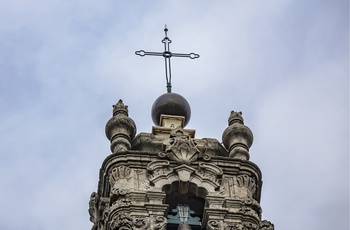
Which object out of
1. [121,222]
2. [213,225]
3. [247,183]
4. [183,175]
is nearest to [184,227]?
[213,225]

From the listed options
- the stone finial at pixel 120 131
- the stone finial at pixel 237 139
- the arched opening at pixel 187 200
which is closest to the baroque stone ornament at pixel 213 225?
the arched opening at pixel 187 200

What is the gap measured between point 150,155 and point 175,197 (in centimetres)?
135

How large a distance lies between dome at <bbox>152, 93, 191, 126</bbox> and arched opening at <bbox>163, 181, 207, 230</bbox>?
14.9ft

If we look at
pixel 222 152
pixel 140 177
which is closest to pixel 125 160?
pixel 140 177

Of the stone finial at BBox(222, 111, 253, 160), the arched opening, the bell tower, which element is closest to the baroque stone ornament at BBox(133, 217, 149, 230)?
the bell tower

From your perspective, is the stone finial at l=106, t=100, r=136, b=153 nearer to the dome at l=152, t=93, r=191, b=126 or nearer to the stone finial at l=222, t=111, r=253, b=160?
the dome at l=152, t=93, r=191, b=126

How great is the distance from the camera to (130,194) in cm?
3762

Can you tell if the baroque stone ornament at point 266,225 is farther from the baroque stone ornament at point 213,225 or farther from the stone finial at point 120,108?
the stone finial at point 120,108

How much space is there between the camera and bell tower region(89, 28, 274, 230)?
3738 centimetres

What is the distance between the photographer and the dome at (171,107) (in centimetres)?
4291

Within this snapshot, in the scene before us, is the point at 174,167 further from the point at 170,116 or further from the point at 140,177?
the point at 170,116

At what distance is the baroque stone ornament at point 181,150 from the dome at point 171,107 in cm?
292

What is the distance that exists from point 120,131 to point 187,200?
3.06 meters

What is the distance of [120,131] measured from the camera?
40.5 meters
